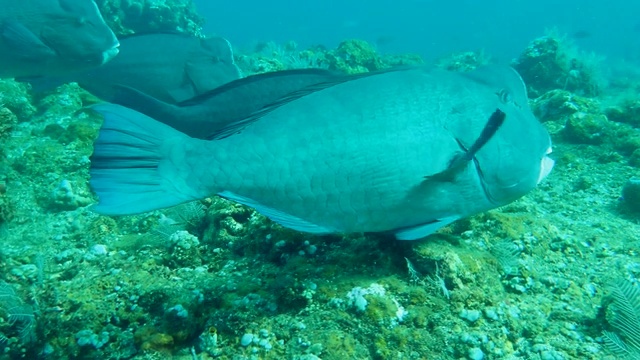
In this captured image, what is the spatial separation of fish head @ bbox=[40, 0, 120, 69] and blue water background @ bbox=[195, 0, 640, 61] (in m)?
59.5

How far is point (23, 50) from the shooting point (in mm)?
3859

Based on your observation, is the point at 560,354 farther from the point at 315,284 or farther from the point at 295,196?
the point at 295,196

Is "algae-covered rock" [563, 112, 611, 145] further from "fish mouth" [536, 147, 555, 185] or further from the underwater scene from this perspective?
"fish mouth" [536, 147, 555, 185]

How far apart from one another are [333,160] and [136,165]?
1041 mm

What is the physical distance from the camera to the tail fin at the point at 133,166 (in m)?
2.09

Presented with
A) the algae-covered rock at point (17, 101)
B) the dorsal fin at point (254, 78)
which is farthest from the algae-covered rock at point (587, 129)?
the algae-covered rock at point (17, 101)

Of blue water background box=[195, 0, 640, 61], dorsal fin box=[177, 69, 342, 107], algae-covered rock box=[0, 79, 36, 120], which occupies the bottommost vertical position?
dorsal fin box=[177, 69, 342, 107]

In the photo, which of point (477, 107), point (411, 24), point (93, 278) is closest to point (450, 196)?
point (477, 107)

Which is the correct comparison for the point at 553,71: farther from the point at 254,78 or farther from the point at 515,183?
the point at 254,78

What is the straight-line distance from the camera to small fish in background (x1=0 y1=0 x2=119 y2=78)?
3.80 meters

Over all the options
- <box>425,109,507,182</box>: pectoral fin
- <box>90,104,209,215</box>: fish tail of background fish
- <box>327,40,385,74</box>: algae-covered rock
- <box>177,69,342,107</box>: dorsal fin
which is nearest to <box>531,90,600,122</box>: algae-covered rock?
<box>327,40,385,74</box>: algae-covered rock

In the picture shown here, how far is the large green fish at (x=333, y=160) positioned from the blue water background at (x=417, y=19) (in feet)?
199

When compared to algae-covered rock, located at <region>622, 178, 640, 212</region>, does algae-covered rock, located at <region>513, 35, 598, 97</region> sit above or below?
above

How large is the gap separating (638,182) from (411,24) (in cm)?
8998
